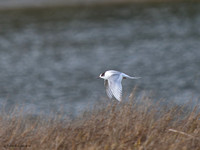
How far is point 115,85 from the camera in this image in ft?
19.3

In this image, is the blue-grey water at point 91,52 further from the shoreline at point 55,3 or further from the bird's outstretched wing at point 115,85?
the bird's outstretched wing at point 115,85

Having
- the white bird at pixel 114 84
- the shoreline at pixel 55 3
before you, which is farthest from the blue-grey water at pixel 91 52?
the white bird at pixel 114 84

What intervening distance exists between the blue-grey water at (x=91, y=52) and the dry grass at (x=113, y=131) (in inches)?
60.8

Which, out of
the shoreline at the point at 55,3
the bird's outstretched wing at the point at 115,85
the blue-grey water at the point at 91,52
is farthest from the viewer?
the shoreline at the point at 55,3

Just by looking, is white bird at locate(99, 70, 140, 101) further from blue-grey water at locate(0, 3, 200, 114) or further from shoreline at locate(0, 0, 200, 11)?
shoreline at locate(0, 0, 200, 11)

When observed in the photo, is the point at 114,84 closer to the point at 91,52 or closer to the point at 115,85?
the point at 115,85

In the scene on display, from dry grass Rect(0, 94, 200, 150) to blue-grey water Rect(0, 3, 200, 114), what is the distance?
1.55m

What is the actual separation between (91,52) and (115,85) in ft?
39.9

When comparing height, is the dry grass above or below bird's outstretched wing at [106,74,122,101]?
below

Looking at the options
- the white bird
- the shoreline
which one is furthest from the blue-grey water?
the white bird

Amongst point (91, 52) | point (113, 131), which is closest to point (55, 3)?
Answer: point (91, 52)

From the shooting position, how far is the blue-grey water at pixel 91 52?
12219 millimetres

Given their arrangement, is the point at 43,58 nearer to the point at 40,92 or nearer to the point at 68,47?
the point at 68,47

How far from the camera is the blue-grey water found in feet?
40.1
